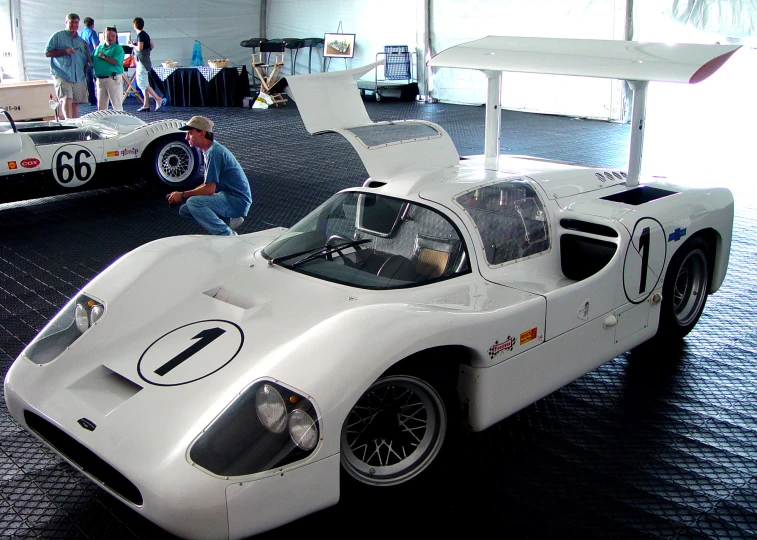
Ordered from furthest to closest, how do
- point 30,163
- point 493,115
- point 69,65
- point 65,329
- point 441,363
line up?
1. point 69,65
2. point 30,163
3. point 493,115
4. point 65,329
5. point 441,363

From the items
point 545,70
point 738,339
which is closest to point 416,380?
point 545,70

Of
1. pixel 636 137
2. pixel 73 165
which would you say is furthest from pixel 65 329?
pixel 73 165

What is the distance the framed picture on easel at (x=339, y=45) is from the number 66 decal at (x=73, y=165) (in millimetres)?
9996

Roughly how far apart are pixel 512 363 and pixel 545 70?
1563mm

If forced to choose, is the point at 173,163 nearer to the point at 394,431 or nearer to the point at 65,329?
the point at 65,329

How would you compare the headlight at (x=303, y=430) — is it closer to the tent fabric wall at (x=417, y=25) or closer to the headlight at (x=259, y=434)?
the headlight at (x=259, y=434)

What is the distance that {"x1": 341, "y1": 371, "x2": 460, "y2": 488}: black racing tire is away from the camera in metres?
2.76

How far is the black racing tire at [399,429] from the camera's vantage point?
2756 mm

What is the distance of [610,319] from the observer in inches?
137

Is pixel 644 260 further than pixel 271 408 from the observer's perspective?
Yes

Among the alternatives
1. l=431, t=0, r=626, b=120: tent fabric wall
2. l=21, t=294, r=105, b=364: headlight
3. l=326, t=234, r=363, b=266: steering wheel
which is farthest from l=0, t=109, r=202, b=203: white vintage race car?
l=431, t=0, r=626, b=120: tent fabric wall

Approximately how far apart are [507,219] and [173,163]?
17.3ft

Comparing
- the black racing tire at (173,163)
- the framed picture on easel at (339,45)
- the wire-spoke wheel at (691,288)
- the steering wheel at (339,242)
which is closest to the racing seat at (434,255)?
the steering wheel at (339,242)

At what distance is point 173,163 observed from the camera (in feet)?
26.1
